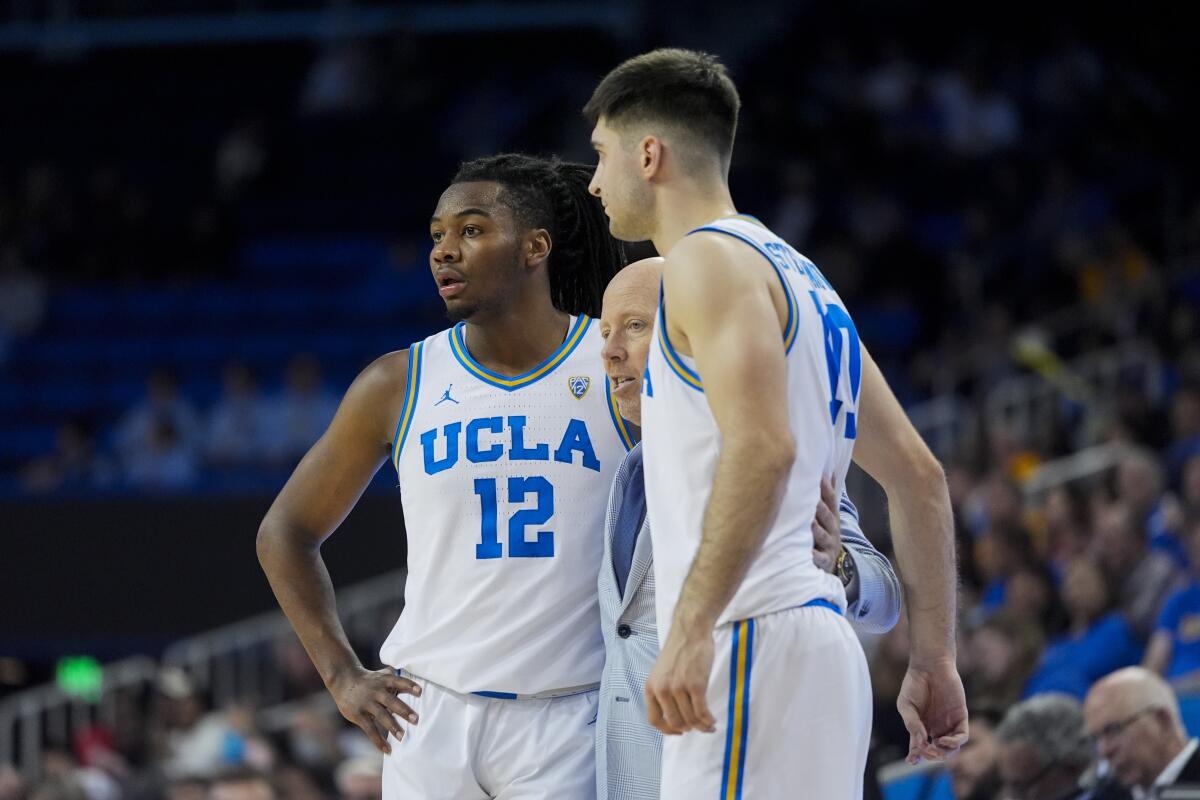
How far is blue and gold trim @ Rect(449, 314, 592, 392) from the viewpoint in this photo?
4.21 meters

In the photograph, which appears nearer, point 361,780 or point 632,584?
point 632,584

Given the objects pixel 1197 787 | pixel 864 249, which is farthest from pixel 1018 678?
pixel 864 249

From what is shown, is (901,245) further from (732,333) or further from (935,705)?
(732,333)

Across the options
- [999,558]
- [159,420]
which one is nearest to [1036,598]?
[999,558]

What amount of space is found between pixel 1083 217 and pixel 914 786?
347 inches

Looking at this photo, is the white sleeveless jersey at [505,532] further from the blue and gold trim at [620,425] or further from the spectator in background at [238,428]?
the spectator in background at [238,428]

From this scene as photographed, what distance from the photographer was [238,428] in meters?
13.7

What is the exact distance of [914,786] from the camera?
18.7 ft

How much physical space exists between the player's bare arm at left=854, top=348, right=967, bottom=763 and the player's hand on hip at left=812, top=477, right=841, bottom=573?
9.9 inches

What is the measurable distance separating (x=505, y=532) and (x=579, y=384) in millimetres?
408

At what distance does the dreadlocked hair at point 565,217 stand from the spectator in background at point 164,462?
30.8ft

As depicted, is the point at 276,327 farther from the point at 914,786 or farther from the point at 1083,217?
the point at 914,786

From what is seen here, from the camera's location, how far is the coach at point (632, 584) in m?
3.75

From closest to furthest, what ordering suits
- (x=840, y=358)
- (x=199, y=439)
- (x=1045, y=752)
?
1. (x=840, y=358)
2. (x=1045, y=752)
3. (x=199, y=439)
